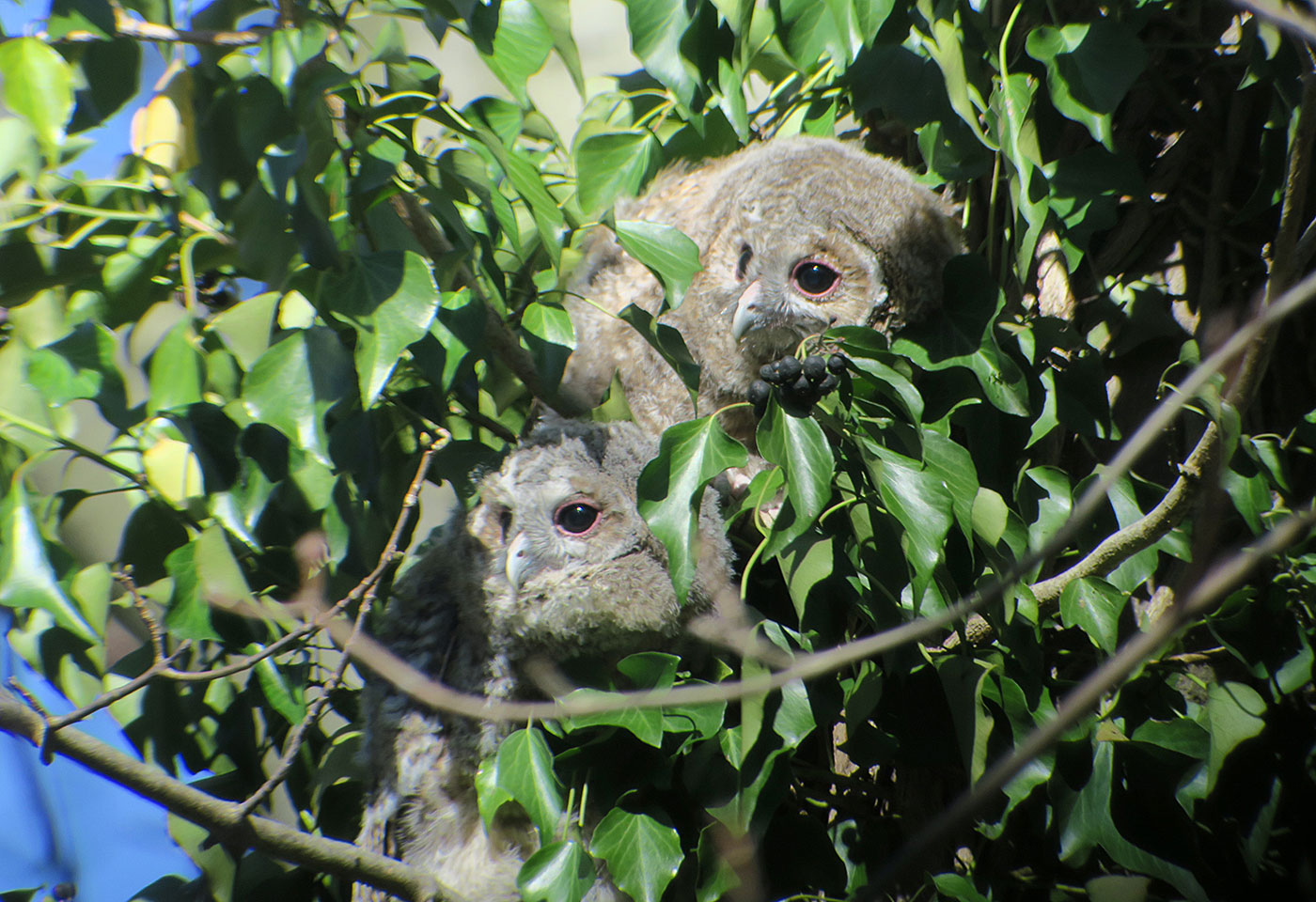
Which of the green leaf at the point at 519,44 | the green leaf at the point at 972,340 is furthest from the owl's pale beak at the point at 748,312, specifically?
the green leaf at the point at 519,44

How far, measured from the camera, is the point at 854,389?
163 cm

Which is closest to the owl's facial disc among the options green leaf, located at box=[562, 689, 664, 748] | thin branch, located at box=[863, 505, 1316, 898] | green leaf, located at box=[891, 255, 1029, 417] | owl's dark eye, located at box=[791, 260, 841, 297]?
owl's dark eye, located at box=[791, 260, 841, 297]

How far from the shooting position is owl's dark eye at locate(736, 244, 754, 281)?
6.95ft

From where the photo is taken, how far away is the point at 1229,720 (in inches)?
59.9

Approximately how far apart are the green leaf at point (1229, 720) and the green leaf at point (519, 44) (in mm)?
1483

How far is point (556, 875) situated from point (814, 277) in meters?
1.27

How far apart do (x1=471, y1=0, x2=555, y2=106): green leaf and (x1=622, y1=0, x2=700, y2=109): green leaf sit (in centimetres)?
22

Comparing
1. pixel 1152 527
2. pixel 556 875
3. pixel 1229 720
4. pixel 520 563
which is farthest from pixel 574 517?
pixel 1229 720

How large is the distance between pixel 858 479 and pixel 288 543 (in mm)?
990

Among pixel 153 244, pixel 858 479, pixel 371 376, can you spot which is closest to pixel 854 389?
pixel 858 479

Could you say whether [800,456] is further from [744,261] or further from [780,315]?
[744,261]

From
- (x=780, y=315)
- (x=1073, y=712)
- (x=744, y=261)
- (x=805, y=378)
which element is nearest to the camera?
(x=1073, y=712)

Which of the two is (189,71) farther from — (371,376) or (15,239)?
(371,376)

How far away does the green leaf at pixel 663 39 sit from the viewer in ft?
5.81
